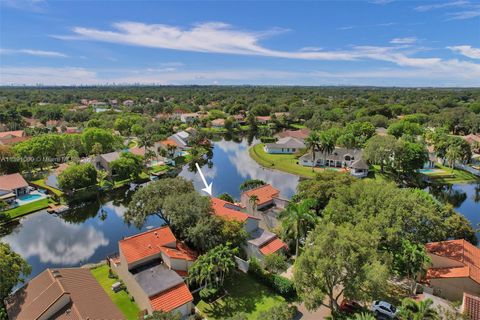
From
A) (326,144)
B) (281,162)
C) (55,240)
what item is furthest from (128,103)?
(55,240)

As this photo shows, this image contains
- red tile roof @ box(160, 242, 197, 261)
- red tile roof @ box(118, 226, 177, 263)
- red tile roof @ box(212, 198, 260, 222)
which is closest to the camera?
red tile roof @ box(118, 226, 177, 263)

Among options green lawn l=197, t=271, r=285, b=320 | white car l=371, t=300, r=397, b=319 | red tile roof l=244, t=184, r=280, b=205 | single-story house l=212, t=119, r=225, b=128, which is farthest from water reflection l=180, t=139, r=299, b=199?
single-story house l=212, t=119, r=225, b=128

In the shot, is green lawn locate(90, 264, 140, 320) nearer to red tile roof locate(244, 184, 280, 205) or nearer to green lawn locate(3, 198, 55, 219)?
red tile roof locate(244, 184, 280, 205)

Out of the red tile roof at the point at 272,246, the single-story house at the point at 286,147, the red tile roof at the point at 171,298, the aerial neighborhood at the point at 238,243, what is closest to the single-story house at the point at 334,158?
the aerial neighborhood at the point at 238,243

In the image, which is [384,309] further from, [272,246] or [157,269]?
[157,269]

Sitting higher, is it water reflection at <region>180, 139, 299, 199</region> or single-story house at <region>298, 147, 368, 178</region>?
single-story house at <region>298, 147, 368, 178</region>

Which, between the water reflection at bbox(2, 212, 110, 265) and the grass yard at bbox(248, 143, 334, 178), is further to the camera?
the grass yard at bbox(248, 143, 334, 178)
